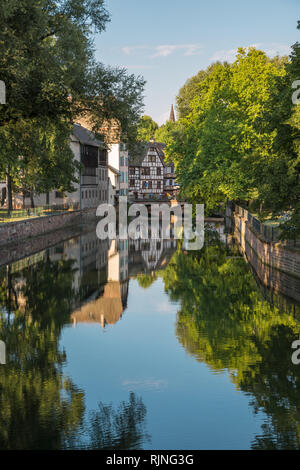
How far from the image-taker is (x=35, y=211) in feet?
183

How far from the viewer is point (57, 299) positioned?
25578 millimetres

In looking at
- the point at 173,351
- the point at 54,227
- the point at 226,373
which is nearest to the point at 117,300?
the point at 173,351

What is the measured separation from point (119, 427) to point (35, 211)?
148 feet

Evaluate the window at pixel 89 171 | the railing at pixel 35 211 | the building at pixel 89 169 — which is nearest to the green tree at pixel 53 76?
the railing at pixel 35 211

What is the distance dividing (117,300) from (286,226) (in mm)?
7693

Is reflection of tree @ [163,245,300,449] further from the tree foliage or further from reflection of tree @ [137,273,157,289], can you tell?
the tree foliage

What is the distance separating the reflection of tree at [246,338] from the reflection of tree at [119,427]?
7.21 ft

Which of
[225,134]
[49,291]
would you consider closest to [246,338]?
[49,291]

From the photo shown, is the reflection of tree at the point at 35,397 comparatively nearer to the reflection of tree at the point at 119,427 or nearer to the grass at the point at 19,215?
the reflection of tree at the point at 119,427

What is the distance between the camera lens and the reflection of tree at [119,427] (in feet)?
37.2

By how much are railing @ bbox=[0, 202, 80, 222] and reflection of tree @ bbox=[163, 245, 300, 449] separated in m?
20.3

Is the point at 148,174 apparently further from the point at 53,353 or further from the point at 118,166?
the point at 53,353

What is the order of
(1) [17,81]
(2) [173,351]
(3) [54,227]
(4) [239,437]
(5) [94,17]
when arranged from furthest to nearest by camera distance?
(3) [54,227] < (5) [94,17] < (1) [17,81] < (2) [173,351] < (4) [239,437]
